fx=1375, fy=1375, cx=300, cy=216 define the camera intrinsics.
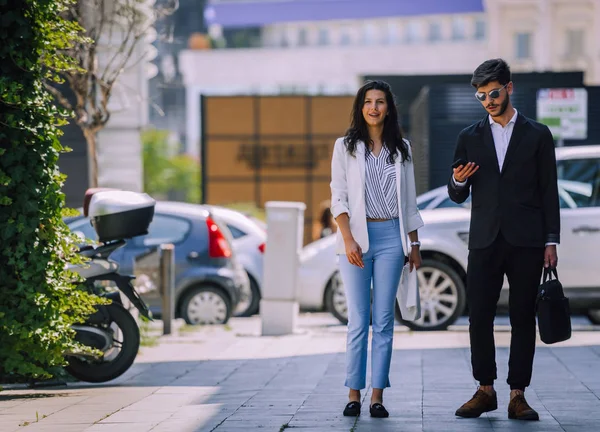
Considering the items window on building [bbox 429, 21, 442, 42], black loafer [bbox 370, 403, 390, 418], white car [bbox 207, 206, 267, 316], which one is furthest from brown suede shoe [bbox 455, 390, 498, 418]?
window on building [bbox 429, 21, 442, 42]

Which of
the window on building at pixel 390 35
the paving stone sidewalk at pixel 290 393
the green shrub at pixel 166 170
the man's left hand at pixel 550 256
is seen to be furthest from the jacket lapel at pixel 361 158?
the green shrub at pixel 166 170

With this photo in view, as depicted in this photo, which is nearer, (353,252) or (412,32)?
(353,252)

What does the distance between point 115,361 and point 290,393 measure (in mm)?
1611

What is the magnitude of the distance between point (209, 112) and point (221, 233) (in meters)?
19.5

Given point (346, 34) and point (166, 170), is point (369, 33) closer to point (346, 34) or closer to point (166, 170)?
point (346, 34)

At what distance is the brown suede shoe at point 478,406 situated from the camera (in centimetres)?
717

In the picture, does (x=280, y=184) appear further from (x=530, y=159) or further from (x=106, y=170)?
(x=530, y=159)

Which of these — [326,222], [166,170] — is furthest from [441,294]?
[166,170]

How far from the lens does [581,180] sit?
521 inches

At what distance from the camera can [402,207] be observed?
737 cm

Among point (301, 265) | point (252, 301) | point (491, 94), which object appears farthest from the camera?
point (252, 301)

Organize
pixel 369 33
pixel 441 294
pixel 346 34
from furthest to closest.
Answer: pixel 346 34
pixel 369 33
pixel 441 294

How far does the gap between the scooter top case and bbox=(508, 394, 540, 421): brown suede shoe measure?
364cm

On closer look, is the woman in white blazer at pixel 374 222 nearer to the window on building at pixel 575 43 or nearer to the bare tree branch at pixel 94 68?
the bare tree branch at pixel 94 68
